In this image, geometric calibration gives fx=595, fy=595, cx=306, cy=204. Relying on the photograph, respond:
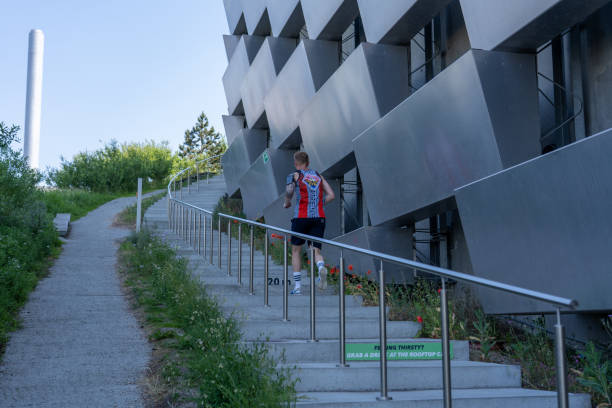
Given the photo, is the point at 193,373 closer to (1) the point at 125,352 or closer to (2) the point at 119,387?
(2) the point at 119,387

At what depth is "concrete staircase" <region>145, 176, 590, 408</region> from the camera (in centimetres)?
433

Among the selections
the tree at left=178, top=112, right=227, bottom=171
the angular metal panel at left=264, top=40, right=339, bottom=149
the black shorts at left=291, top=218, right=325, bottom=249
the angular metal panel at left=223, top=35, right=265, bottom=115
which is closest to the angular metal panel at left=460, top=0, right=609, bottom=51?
the black shorts at left=291, top=218, right=325, bottom=249

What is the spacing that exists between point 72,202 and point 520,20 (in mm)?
19299

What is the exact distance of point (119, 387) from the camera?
4.96 meters

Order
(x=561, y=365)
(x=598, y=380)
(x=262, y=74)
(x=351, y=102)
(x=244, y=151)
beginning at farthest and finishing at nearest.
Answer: (x=244, y=151)
(x=262, y=74)
(x=351, y=102)
(x=598, y=380)
(x=561, y=365)

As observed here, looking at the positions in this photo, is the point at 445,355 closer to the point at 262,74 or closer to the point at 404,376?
the point at 404,376

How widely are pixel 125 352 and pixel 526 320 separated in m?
4.45

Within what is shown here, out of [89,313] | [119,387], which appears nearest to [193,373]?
[119,387]

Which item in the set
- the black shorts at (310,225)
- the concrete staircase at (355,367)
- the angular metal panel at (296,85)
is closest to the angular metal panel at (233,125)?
the angular metal panel at (296,85)

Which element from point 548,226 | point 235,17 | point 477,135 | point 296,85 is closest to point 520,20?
point 477,135

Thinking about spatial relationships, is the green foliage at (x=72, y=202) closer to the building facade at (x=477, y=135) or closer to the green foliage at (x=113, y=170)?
the green foliage at (x=113, y=170)

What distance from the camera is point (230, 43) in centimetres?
2077

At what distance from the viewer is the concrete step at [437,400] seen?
411 centimetres

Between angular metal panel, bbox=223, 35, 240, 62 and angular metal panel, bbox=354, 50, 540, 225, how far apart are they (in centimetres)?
1337
